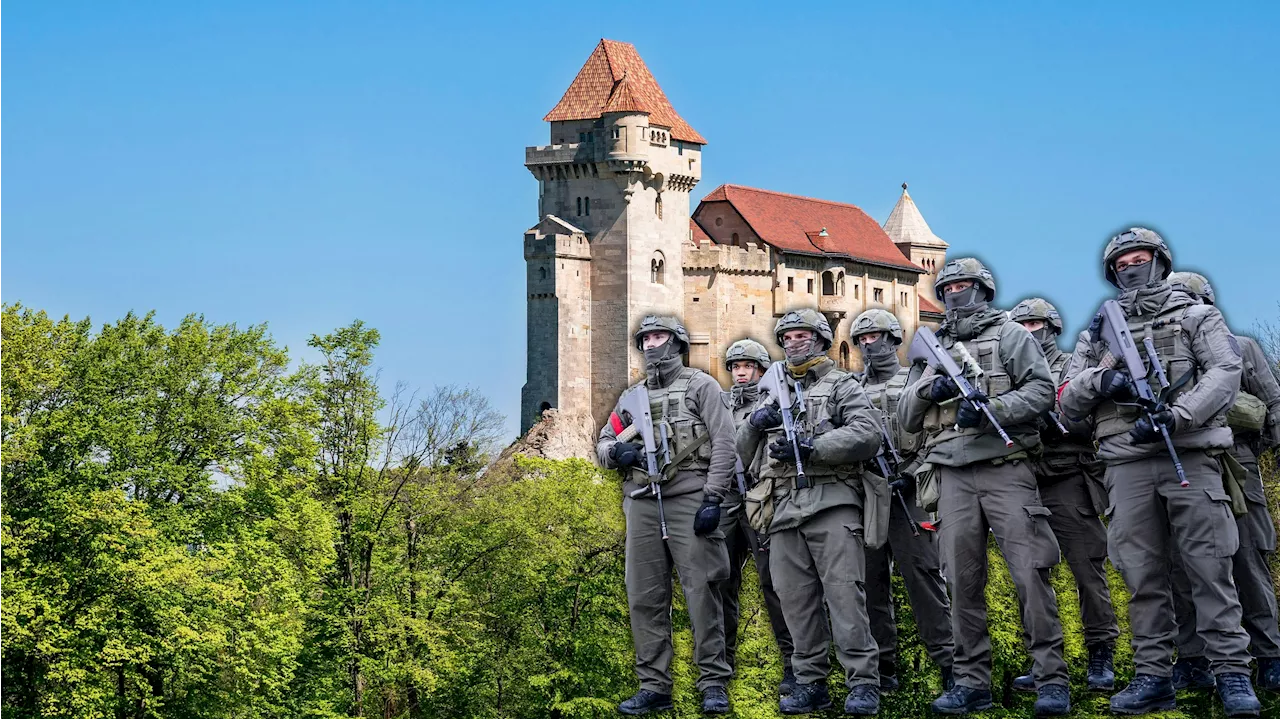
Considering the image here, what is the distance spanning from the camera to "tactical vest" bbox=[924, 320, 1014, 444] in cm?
1455

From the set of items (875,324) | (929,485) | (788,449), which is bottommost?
(929,485)

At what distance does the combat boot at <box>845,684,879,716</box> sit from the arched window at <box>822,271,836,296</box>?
3239 inches

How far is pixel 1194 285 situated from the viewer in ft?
47.0

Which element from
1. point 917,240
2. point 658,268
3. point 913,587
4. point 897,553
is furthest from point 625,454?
point 917,240

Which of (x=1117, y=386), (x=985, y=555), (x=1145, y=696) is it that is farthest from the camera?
(x=985, y=555)

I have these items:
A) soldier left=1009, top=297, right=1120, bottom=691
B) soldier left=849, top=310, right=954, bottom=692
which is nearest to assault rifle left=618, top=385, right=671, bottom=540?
soldier left=849, top=310, right=954, bottom=692

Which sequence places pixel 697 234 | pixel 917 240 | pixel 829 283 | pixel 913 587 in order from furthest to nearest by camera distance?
pixel 917 240 < pixel 829 283 < pixel 697 234 < pixel 913 587

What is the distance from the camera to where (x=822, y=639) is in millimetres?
15633

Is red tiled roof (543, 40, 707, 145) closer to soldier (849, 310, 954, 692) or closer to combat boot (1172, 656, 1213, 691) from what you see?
soldier (849, 310, 954, 692)

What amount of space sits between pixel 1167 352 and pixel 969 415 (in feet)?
4.71

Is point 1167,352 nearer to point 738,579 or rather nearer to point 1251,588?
point 1251,588

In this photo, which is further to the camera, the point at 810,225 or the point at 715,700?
the point at 810,225

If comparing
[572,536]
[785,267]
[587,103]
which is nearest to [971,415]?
[572,536]

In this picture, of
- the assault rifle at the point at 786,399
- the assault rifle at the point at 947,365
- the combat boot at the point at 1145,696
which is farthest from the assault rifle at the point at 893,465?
the combat boot at the point at 1145,696
